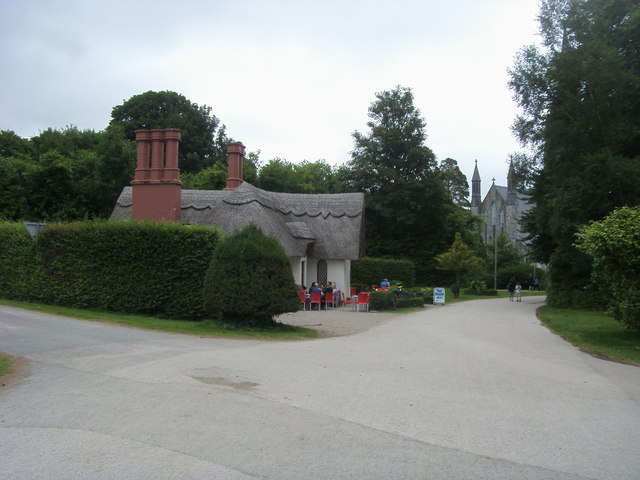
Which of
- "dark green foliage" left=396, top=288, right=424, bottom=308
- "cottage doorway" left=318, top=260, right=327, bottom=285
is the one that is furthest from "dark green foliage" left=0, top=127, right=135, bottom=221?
"dark green foliage" left=396, top=288, right=424, bottom=308

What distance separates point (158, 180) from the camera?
25469 mm

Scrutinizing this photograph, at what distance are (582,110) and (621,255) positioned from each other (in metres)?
16.2

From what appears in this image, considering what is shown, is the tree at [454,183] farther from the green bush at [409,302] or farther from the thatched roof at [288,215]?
the green bush at [409,302]

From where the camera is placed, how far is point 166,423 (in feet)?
20.6

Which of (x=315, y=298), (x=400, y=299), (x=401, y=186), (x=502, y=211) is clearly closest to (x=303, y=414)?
(x=315, y=298)

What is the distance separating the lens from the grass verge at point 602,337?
46.3 ft

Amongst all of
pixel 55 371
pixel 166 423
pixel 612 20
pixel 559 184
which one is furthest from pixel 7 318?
pixel 612 20

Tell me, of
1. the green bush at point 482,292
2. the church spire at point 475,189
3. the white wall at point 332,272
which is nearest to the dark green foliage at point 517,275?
the green bush at point 482,292

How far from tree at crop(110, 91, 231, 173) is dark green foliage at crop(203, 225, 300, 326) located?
41.4 metres

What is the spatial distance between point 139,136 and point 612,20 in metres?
24.0

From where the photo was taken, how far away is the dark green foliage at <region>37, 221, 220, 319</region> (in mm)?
18109

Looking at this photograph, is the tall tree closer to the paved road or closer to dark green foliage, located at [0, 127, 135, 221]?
the paved road

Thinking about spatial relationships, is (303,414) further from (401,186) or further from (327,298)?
(401,186)

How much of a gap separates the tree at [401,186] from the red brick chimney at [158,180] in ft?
111
